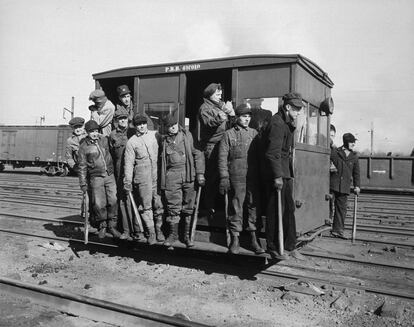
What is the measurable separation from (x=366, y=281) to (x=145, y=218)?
3317 mm

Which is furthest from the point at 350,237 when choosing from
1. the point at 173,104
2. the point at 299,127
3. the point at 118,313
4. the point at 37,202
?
the point at 37,202

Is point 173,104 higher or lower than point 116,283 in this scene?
higher

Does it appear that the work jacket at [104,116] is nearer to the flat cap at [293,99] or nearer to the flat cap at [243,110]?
the flat cap at [243,110]

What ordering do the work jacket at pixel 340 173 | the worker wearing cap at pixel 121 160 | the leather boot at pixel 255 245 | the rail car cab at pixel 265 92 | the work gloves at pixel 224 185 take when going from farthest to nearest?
the work jacket at pixel 340 173 < the worker wearing cap at pixel 121 160 < the rail car cab at pixel 265 92 < the work gloves at pixel 224 185 < the leather boot at pixel 255 245

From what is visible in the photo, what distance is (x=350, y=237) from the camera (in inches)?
329

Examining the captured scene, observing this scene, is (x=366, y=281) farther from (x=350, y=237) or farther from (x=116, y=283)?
(x=116, y=283)

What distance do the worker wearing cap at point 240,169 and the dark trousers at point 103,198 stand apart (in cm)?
200

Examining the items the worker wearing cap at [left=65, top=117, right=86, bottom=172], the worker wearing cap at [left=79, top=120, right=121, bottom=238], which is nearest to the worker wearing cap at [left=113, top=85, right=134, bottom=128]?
the worker wearing cap at [left=79, top=120, right=121, bottom=238]

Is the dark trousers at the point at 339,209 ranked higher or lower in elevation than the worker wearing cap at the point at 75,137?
lower

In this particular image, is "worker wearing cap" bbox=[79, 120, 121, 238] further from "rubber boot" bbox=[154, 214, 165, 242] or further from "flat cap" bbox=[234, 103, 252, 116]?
"flat cap" bbox=[234, 103, 252, 116]

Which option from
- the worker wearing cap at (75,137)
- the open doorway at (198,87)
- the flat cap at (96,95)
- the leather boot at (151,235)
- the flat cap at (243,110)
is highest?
the open doorway at (198,87)

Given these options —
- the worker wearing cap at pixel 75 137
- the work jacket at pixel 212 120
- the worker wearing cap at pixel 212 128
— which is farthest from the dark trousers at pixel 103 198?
the work jacket at pixel 212 120

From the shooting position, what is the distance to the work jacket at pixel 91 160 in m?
6.63

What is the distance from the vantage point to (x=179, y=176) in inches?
239
